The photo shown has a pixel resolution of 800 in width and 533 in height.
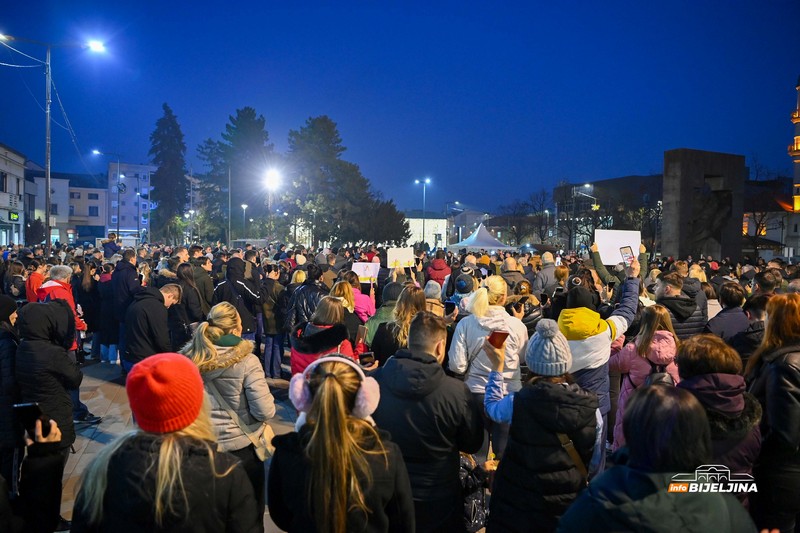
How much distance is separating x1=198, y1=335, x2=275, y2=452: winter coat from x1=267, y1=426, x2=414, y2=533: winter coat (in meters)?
1.26

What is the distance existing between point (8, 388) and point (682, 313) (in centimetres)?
665

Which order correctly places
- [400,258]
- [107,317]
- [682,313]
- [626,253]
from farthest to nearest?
1. [400,258]
2. [107,317]
3. [626,253]
4. [682,313]

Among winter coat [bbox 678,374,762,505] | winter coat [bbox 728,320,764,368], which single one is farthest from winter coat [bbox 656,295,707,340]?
winter coat [bbox 678,374,762,505]

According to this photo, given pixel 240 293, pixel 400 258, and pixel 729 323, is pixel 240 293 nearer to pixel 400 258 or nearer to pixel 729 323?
pixel 400 258

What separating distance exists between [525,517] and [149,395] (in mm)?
2079

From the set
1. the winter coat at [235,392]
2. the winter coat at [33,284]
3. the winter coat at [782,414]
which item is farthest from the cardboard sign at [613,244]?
the winter coat at [33,284]

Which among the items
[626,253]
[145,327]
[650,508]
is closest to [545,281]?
[626,253]

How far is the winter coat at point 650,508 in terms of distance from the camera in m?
1.95

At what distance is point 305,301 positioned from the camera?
8.50m

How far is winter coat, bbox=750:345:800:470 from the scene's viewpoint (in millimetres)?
3346

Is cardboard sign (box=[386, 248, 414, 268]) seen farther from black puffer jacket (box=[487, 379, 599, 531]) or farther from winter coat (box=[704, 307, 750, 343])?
black puffer jacket (box=[487, 379, 599, 531])

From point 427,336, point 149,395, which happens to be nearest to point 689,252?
point 427,336

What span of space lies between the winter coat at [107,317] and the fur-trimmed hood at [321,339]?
723cm

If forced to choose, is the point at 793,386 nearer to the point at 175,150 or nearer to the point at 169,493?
the point at 169,493
